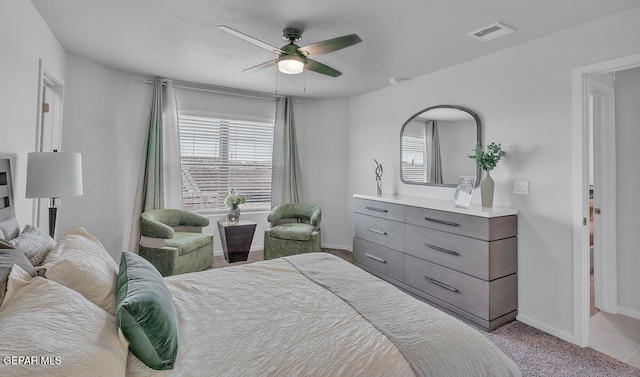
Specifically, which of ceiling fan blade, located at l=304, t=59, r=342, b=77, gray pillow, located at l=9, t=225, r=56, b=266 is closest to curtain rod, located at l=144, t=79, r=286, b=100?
ceiling fan blade, located at l=304, t=59, r=342, b=77

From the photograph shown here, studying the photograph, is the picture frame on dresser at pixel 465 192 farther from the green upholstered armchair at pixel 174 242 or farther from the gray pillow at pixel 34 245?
the gray pillow at pixel 34 245

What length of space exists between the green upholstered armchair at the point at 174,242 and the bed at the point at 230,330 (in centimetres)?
167

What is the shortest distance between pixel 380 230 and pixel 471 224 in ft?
3.84

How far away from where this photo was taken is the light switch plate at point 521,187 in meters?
2.75

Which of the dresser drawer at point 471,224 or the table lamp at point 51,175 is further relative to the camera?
the dresser drawer at point 471,224

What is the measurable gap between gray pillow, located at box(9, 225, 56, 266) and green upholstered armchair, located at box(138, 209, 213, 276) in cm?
173

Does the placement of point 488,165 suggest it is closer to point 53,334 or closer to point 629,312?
point 629,312

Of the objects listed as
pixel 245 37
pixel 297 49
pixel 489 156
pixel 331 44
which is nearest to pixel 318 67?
pixel 297 49

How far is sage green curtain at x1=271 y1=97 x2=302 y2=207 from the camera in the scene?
16.2 ft

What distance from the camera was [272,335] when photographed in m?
1.27

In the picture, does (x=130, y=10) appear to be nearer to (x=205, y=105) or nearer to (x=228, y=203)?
(x=205, y=105)

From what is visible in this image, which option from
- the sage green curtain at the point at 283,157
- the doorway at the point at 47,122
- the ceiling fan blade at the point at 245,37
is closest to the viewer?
the ceiling fan blade at the point at 245,37

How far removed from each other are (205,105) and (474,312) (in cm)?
422

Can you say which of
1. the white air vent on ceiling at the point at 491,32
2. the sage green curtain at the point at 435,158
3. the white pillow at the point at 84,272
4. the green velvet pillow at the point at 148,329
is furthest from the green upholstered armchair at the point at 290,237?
the green velvet pillow at the point at 148,329
